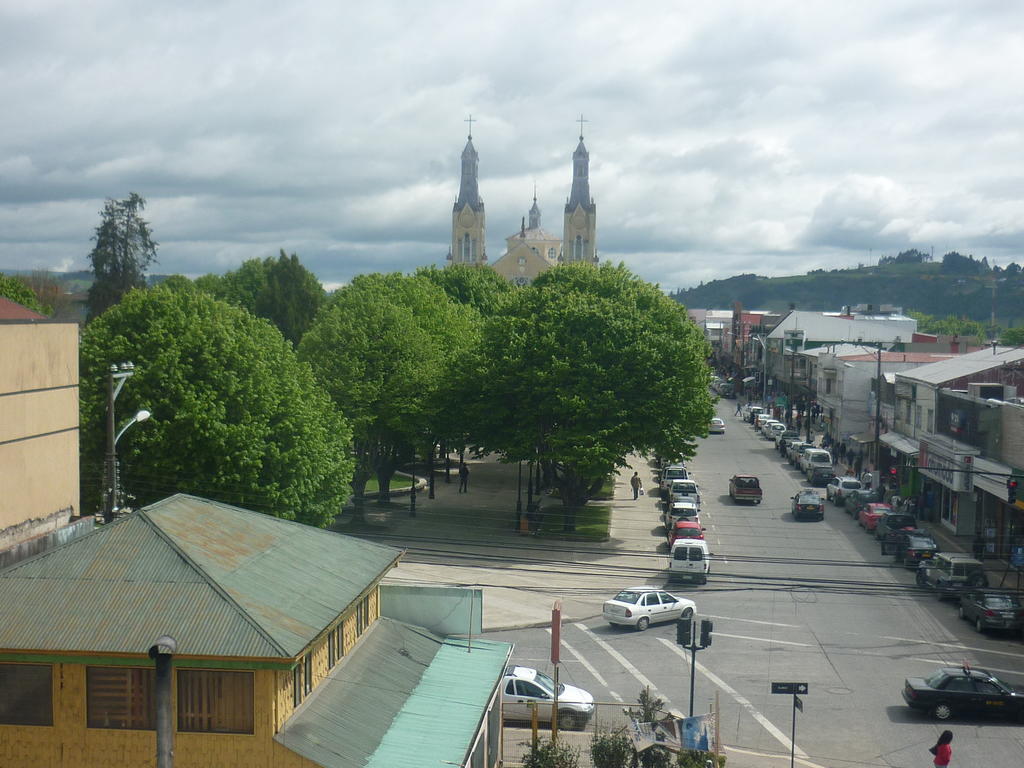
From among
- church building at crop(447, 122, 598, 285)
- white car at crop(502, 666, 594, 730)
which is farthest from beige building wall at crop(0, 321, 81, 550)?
church building at crop(447, 122, 598, 285)

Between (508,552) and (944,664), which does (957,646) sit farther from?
(508,552)

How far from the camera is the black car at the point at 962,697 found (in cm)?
2644

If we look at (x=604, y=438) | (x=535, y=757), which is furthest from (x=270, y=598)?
(x=604, y=438)

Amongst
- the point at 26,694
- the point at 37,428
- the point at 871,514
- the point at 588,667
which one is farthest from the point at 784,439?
the point at 26,694

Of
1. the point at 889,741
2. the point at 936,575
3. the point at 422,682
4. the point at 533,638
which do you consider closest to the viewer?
the point at 422,682

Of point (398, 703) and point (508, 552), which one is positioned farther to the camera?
point (508, 552)

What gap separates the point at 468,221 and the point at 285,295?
94.3 meters

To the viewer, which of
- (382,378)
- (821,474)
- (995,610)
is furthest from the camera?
(821,474)

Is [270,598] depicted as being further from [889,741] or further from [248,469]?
[248,469]

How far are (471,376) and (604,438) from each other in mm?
7193

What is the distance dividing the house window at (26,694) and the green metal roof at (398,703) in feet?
11.2

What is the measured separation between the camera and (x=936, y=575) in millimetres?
38688

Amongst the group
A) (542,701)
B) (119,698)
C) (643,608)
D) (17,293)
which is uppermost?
(17,293)

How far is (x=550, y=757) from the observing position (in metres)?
20.6
